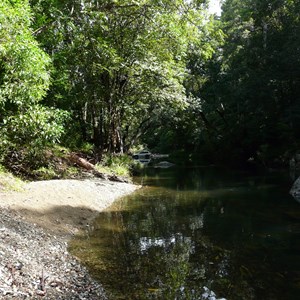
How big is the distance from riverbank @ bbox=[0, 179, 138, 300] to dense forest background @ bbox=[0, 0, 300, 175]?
8.01 feet

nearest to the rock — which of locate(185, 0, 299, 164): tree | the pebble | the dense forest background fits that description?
the dense forest background

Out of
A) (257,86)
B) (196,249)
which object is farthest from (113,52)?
(257,86)

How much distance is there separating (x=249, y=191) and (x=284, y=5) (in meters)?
22.3

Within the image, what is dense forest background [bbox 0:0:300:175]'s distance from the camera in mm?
12750

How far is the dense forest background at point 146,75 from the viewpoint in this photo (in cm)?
1275

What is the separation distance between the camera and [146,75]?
2277cm

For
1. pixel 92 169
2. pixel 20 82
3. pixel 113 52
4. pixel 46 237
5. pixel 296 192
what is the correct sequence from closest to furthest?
pixel 46 237
pixel 20 82
pixel 296 192
pixel 113 52
pixel 92 169

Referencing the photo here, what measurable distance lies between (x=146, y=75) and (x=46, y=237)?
15744mm

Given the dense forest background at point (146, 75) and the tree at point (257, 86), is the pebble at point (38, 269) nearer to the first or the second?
the dense forest background at point (146, 75)

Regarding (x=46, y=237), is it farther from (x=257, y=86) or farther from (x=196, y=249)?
(x=257, y=86)

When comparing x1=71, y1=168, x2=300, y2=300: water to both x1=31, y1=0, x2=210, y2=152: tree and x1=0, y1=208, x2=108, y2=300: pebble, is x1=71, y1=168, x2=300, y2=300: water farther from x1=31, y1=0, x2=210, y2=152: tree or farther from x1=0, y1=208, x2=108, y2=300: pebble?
x1=31, y1=0, x2=210, y2=152: tree

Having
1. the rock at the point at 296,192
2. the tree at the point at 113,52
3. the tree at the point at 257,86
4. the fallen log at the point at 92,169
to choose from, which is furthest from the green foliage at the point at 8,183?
the tree at the point at 257,86

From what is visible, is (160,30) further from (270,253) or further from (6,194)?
(270,253)

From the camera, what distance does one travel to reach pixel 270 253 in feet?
26.8
